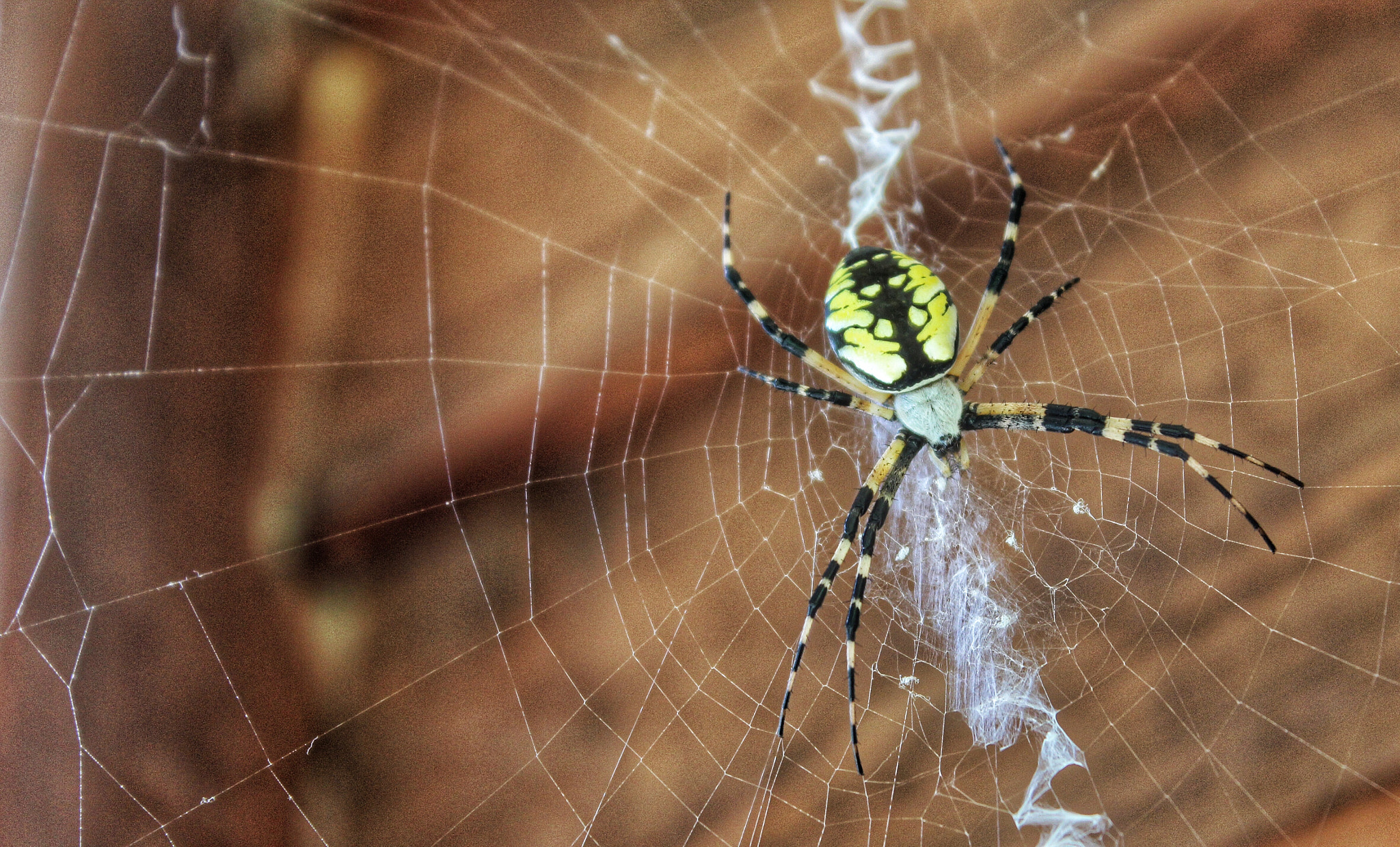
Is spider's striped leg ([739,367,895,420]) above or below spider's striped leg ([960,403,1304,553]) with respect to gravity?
below

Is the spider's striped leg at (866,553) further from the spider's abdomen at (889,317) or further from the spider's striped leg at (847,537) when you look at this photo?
the spider's abdomen at (889,317)

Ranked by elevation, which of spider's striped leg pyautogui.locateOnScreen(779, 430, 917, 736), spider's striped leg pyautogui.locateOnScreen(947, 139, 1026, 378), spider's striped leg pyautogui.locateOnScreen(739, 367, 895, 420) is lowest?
spider's striped leg pyautogui.locateOnScreen(779, 430, 917, 736)

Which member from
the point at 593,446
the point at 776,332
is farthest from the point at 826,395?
the point at 593,446

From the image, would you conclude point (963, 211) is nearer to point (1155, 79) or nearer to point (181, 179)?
point (1155, 79)

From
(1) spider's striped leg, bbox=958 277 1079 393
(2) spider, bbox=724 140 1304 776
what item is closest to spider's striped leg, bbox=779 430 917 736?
(2) spider, bbox=724 140 1304 776

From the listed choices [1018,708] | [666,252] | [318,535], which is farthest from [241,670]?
[1018,708]

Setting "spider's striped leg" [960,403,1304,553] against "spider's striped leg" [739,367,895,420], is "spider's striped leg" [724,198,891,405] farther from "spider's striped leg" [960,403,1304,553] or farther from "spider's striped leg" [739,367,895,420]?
"spider's striped leg" [960,403,1304,553]

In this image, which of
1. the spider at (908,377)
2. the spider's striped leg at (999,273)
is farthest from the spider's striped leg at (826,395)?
the spider's striped leg at (999,273)
